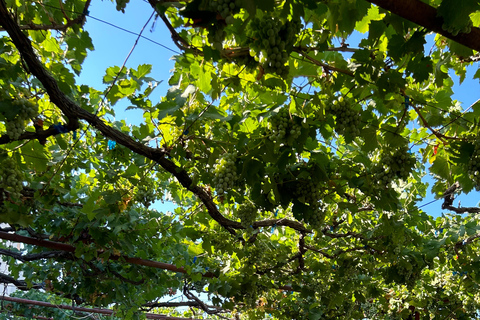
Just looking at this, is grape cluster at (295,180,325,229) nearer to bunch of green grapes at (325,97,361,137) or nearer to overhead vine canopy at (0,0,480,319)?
overhead vine canopy at (0,0,480,319)

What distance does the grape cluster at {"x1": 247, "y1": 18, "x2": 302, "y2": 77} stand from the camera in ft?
4.34

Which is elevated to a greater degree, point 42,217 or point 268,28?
point 42,217

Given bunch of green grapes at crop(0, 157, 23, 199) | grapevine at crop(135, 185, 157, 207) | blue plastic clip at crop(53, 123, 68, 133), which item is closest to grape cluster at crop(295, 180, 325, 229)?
grapevine at crop(135, 185, 157, 207)

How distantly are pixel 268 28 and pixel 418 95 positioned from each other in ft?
3.69

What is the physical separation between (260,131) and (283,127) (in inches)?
13.1

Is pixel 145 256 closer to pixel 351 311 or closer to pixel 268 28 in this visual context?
pixel 351 311

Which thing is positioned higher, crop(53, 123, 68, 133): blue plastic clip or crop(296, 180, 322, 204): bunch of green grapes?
crop(53, 123, 68, 133): blue plastic clip

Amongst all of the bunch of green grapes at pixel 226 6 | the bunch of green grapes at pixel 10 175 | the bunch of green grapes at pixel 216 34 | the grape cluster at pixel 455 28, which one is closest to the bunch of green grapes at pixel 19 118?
the bunch of green grapes at pixel 10 175

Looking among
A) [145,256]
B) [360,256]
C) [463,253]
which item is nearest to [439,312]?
[463,253]

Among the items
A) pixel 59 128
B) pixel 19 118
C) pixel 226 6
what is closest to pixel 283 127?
pixel 226 6

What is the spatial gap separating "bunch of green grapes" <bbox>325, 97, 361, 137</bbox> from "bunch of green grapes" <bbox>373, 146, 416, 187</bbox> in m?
0.35

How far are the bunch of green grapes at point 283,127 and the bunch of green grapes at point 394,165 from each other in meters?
0.65

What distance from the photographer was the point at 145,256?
4.14 meters

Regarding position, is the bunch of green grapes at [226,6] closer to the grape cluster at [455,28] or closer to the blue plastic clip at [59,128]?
the grape cluster at [455,28]
